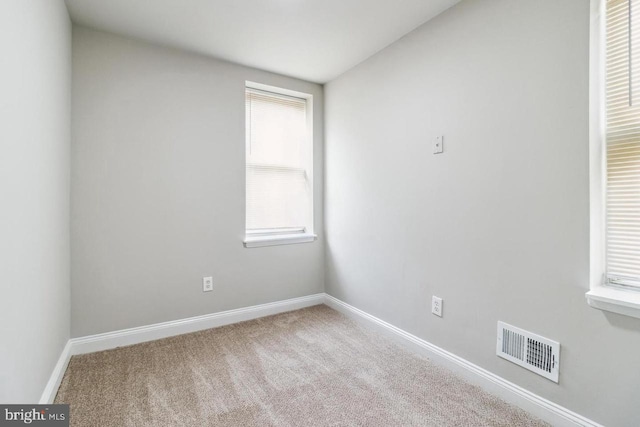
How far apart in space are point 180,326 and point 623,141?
3147 millimetres

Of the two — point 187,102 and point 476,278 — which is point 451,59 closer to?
point 476,278

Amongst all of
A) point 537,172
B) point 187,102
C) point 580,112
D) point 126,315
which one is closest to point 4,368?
point 126,315

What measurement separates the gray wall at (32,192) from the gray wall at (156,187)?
8.4 inches

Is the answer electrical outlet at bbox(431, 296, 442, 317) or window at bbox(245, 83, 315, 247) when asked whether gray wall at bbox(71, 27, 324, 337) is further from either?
electrical outlet at bbox(431, 296, 442, 317)

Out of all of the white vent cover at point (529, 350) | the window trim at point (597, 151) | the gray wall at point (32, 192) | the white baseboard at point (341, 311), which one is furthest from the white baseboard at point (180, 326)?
the window trim at point (597, 151)

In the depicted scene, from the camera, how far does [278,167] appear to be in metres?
3.27

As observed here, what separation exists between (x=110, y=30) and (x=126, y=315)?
2.19 metres

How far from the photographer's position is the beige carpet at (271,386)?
1.64m

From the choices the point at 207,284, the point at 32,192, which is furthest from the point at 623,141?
the point at 207,284

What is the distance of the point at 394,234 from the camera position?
2.57 metres

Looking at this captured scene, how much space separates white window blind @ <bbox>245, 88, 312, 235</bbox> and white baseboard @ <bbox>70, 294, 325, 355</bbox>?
75 centimetres

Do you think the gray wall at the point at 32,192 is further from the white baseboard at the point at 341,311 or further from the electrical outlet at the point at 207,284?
the electrical outlet at the point at 207,284

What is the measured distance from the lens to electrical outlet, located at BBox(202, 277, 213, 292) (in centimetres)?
279

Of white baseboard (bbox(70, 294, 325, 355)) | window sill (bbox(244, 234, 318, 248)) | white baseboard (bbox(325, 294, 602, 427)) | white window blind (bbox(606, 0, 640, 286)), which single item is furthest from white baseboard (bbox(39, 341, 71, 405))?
white window blind (bbox(606, 0, 640, 286))
